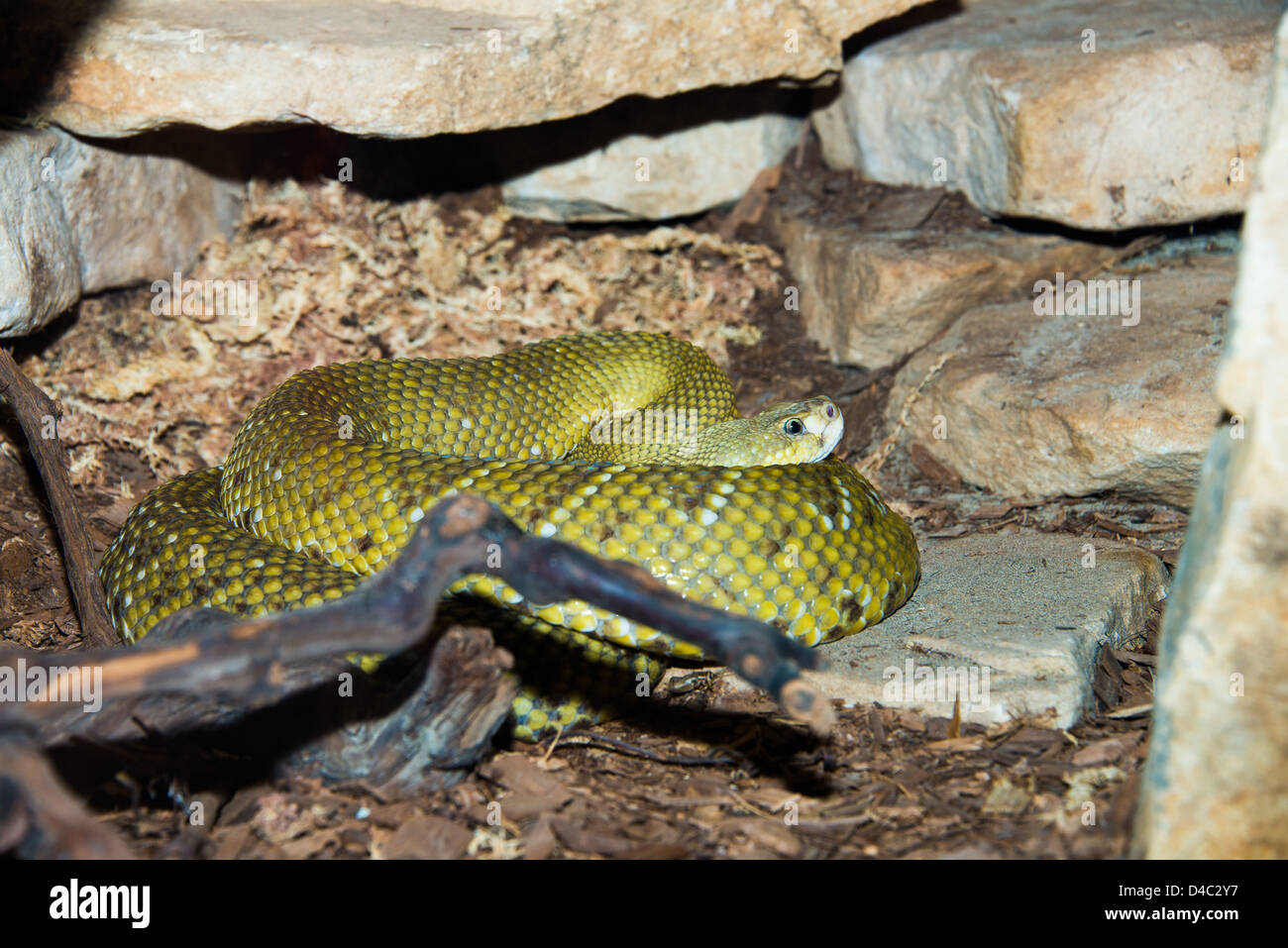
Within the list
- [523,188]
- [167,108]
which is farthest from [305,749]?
[523,188]

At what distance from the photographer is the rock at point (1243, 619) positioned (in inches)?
93.7

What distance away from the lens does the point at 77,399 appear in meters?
5.87

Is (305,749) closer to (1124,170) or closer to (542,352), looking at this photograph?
(542,352)

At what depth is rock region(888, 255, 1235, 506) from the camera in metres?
5.10

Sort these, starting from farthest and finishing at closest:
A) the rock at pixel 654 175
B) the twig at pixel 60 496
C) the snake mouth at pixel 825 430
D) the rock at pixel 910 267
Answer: the rock at pixel 654 175, the rock at pixel 910 267, the snake mouth at pixel 825 430, the twig at pixel 60 496

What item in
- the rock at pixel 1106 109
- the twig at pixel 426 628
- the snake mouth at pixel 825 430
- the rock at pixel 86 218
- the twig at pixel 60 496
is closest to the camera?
Result: the twig at pixel 426 628

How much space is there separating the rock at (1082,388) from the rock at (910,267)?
6.1 inches

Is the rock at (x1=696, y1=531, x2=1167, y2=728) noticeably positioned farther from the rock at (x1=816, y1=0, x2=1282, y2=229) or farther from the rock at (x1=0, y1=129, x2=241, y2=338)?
the rock at (x1=0, y1=129, x2=241, y2=338)

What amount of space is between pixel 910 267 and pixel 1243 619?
13.8 ft

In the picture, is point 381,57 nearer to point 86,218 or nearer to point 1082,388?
point 86,218

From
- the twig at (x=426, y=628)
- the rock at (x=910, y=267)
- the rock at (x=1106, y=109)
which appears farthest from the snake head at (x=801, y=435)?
the twig at (x=426, y=628)

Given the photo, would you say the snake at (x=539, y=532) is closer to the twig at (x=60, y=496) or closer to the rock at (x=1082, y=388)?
the twig at (x=60, y=496)

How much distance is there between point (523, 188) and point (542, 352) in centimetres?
166

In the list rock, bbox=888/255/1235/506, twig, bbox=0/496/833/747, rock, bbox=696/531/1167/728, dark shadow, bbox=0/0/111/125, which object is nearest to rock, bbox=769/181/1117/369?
rock, bbox=888/255/1235/506
